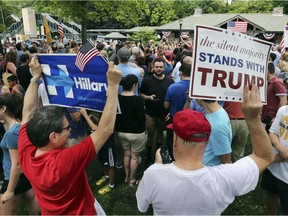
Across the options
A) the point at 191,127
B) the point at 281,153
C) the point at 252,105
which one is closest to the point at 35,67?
the point at 191,127

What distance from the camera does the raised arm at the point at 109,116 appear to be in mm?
1891

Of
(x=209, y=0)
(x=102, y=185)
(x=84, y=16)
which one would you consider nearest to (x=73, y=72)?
(x=102, y=185)

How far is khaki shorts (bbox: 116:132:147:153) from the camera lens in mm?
4285

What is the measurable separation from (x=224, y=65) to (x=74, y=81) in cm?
165

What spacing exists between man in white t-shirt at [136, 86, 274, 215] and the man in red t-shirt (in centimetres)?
50

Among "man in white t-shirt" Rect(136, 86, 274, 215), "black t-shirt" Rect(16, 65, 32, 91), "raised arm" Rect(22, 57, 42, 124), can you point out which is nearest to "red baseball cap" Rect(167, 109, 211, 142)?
"man in white t-shirt" Rect(136, 86, 274, 215)

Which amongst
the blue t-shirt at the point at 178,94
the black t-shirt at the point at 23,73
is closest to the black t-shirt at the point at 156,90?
the blue t-shirt at the point at 178,94

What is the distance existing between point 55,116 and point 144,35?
31.5 metres

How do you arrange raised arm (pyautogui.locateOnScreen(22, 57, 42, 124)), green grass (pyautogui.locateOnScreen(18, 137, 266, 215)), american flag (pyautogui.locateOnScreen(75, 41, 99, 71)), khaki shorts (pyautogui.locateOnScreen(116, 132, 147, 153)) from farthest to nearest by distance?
khaki shorts (pyautogui.locateOnScreen(116, 132, 147, 153)) < green grass (pyautogui.locateOnScreen(18, 137, 266, 215)) < american flag (pyautogui.locateOnScreen(75, 41, 99, 71)) < raised arm (pyautogui.locateOnScreen(22, 57, 42, 124))

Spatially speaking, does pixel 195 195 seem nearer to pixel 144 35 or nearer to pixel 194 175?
pixel 194 175

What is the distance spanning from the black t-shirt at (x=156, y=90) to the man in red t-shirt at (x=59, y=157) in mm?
3089

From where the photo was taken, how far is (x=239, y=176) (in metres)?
1.61

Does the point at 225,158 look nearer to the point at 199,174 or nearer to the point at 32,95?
the point at 199,174

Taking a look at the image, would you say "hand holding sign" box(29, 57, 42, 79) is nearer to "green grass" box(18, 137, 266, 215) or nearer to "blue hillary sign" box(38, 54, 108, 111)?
"blue hillary sign" box(38, 54, 108, 111)
